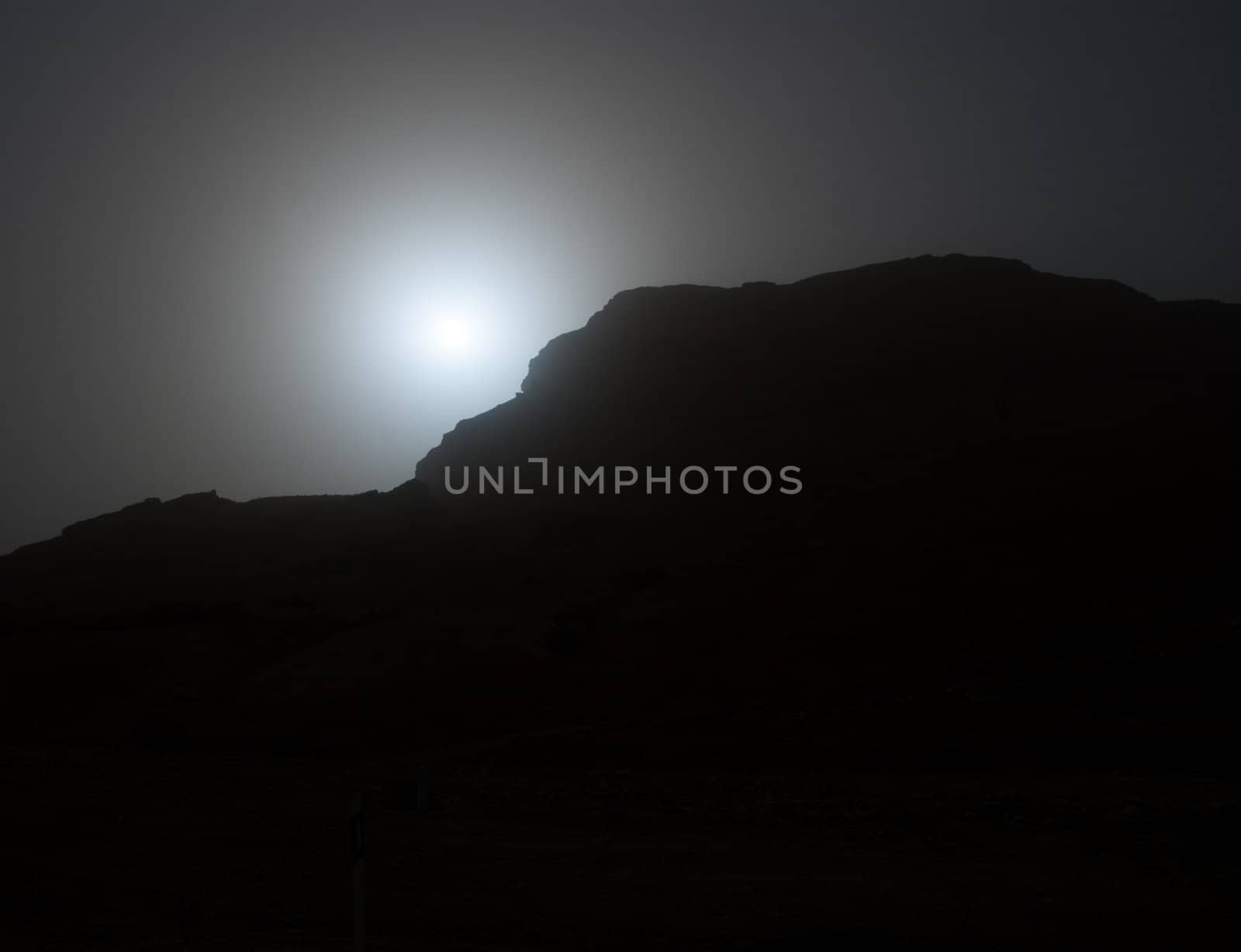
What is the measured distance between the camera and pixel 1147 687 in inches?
650

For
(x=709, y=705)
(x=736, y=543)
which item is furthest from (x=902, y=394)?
(x=709, y=705)

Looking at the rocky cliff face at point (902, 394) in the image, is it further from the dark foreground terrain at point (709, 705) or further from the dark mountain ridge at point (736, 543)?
the dark foreground terrain at point (709, 705)

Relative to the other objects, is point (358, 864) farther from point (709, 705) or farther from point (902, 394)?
point (902, 394)

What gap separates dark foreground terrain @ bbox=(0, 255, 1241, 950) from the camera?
26.9 ft

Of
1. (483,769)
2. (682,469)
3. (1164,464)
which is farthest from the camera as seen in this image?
(682,469)

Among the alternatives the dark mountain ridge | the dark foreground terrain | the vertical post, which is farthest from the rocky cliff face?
the vertical post

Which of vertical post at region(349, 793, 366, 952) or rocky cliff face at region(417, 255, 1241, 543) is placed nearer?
vertical post at region(349, 793, 366, 952)

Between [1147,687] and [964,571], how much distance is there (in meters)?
10.7

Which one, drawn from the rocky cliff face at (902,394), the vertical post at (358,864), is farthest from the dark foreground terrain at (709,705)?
the vertical post at (358,864)

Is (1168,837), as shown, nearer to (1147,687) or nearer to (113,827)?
(1147,687)

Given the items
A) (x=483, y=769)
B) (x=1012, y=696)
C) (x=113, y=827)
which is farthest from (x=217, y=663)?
(x=1012, y=696)

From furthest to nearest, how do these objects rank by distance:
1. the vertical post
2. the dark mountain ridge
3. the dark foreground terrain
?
1. the dark mountain ridge
2. the dark foreground terrain
3. the vertical post

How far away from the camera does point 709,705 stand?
19.5 meters

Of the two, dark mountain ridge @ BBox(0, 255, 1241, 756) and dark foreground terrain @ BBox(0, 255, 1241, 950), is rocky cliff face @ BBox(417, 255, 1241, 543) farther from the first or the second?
dark foreground terrain @ BBox(0, 255, 1241, 950)
